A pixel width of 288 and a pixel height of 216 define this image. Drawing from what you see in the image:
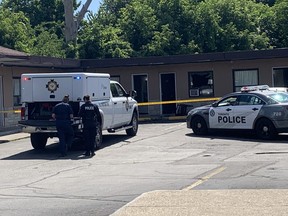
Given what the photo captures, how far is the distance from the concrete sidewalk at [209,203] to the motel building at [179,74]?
60.8ft

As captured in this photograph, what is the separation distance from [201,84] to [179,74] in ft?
3.91

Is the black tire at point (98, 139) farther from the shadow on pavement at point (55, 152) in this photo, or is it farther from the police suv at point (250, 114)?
the police suv at point (250, 114)

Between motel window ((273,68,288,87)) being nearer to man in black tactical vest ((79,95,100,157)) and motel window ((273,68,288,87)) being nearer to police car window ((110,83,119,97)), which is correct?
police car window ((110,83,119,97))

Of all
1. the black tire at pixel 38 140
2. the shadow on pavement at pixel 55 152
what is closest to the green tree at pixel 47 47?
the shadow on pavement at pixel 55 152

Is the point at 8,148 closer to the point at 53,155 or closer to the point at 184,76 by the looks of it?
the point at 53,155

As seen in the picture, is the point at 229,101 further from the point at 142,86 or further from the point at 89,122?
the point at 142,86

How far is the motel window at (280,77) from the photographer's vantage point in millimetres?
30394

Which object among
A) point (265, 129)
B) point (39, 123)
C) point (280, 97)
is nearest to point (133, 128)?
point (39, 123)

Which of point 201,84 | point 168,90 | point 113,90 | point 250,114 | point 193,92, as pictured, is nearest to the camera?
point 250,114

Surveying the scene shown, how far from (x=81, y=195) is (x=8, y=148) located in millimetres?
9524

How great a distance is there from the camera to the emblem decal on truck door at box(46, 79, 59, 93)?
19078mm

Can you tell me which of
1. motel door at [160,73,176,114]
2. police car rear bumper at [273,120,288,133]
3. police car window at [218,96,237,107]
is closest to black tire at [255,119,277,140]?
police car rear bumper at [273,120,288,133]

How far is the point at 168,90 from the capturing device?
32156mm

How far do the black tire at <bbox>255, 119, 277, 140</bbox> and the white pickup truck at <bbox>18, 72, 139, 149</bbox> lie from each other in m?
4.55
